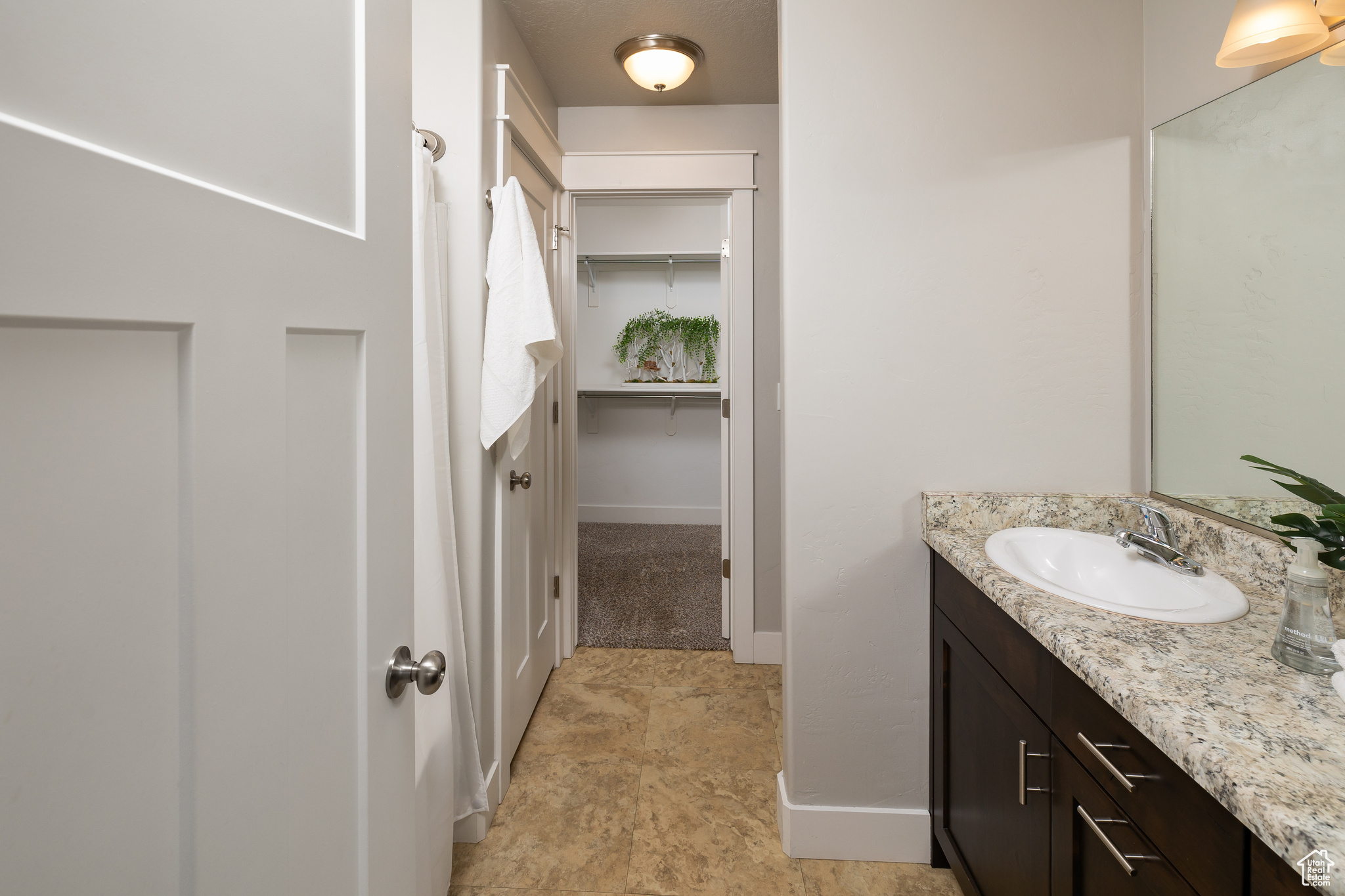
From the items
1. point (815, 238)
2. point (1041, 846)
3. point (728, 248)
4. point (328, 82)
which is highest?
point (728, 248)

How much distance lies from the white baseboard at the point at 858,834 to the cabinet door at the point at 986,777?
0.27 feet

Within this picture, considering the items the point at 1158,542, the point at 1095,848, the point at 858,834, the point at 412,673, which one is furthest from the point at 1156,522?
the point at 412,673

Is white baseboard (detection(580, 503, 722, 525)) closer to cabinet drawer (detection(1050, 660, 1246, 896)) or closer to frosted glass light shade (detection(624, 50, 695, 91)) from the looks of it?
frosted glass light shade (detection(624, 50, 695, 91))

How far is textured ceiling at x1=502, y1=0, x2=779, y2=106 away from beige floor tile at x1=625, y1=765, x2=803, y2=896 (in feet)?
7.74

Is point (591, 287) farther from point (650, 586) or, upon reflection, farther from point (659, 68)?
point (659, 68)

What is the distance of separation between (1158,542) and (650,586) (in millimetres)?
2757

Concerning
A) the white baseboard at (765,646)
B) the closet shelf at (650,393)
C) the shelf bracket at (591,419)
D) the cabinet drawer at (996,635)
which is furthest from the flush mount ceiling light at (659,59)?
the shelf bracket at (591,419)

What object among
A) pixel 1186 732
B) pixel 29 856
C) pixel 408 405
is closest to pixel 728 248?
pixel 408 405

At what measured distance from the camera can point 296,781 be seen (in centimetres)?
58

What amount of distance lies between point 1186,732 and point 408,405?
0.93 metres

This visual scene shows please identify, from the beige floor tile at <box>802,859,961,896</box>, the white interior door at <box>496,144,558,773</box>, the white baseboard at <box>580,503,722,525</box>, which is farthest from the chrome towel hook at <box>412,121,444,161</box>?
the white baseboard at <box>580,503,722,525</box>

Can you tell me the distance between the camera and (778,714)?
234cm

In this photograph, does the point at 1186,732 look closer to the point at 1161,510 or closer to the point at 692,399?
the point at 1161,510

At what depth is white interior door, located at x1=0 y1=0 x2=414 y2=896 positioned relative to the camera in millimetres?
357
